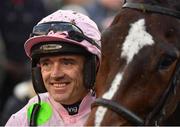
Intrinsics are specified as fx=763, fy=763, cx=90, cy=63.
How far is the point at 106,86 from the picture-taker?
14.3ft

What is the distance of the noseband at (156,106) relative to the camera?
420 centimetres

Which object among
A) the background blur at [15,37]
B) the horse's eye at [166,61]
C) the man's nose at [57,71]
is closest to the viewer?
the horse's eye at [166,61]

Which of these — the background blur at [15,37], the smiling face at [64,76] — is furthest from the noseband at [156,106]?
the background blur at [15,37]

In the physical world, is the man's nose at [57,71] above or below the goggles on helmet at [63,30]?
below

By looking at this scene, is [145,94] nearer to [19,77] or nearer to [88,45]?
[88,45]

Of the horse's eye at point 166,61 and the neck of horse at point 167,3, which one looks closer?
the horse's eye at point 166,61

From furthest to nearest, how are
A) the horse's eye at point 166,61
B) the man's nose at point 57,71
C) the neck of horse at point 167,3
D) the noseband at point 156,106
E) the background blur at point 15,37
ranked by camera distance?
the background blur at point 15,37
the man's nose at point 57,71
the neck of horse at point 167,3
the horse's eye at point 166,61
the noseband at point 156,106

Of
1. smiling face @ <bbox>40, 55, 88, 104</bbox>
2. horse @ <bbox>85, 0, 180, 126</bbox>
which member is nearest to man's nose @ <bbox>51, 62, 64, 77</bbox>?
smiling face @ <bbox>40, 55, 88, 104</bbox>

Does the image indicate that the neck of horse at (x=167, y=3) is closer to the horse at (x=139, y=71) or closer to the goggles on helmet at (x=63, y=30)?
the horse at (x=139, y=71)

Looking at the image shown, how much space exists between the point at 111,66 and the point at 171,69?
0.35 m

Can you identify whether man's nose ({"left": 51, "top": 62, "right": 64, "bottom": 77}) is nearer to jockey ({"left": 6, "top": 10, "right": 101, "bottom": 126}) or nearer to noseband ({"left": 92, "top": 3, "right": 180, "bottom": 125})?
jockey ({"left": 6, "top": 10, "right": 101, "bottom": 126})

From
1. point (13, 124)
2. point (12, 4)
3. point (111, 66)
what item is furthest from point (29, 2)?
point (111, 66)

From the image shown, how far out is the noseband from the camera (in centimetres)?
420

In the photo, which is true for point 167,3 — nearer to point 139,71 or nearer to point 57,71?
point 139,71
